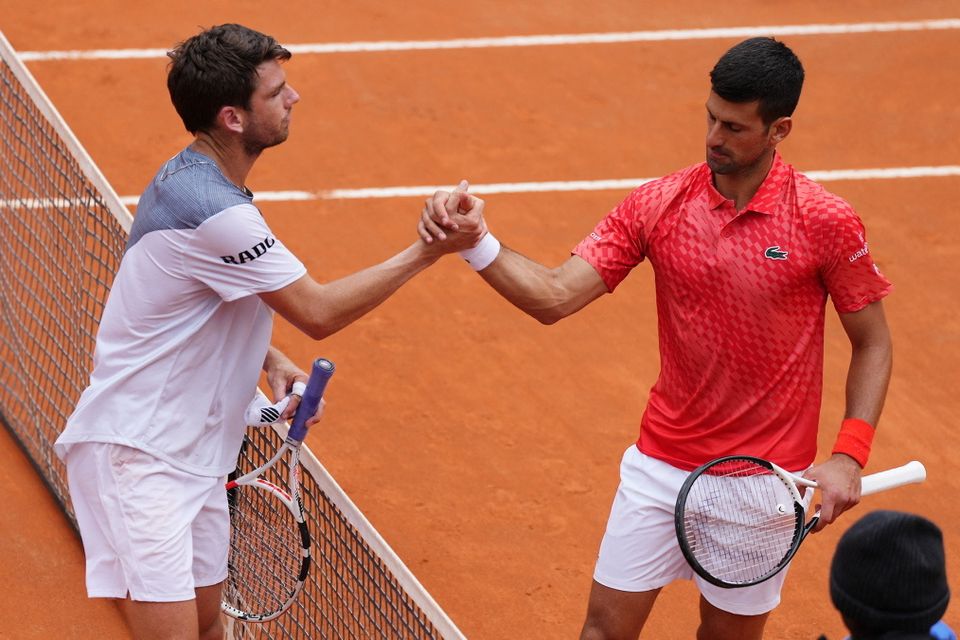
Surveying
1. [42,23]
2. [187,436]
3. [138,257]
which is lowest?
[42,23]

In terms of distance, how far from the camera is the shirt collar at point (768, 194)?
4.96 m

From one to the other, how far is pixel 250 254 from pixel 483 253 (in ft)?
3.21

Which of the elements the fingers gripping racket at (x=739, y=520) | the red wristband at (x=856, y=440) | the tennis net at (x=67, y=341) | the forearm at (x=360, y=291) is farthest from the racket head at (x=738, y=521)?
the forearm at (x=360, y=291)

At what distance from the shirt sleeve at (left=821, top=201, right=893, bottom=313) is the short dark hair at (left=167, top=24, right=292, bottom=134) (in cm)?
Answer: 197

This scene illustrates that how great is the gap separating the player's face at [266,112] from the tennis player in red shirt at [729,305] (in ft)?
2.01

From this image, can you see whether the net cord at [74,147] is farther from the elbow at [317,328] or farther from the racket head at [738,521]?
the racket head at [738,521]

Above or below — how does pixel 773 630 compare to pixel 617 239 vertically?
below

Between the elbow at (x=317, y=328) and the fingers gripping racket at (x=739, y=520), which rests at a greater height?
the elbow at (x=317, y=328)

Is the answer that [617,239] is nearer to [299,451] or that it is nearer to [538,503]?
[299,451]

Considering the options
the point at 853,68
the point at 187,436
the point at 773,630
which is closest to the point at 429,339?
the point at 773,630

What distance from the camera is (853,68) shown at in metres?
12.7

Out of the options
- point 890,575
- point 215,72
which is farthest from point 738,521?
point 215,72

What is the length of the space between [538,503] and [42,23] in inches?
→ 294

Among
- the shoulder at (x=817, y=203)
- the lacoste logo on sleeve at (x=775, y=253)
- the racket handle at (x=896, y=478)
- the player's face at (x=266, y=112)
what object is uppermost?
the player's face at (x=266, y=112)
